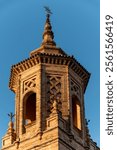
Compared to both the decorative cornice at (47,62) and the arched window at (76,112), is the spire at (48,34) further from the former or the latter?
the arched window at (76,112)

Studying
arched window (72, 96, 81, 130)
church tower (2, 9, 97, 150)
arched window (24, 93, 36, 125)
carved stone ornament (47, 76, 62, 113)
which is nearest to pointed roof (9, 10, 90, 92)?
church tower (2, 9, 97, 150)

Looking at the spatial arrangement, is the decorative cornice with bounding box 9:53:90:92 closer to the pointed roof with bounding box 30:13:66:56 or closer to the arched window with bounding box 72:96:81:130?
the pointed roof with bounding box 30:13:66:56

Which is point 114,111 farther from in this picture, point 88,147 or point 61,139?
point 88,147

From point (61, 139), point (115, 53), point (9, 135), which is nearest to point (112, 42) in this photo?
point (115, 53)

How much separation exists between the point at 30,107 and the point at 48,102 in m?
2.51

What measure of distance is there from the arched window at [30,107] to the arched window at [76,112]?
208 cm

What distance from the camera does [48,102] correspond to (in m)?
27.3

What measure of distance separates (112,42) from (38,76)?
20.8 ft

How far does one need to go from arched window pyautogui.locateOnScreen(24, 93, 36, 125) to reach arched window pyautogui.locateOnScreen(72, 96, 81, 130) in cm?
208

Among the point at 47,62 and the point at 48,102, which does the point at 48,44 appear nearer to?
the point at 47,62

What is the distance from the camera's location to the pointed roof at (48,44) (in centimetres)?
2950

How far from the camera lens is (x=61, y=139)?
82.2 feet

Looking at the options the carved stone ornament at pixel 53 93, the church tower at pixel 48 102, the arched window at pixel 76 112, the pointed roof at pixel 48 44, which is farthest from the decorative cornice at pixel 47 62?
the arched window at pixel 76 112

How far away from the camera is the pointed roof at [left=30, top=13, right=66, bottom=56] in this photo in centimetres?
2950
